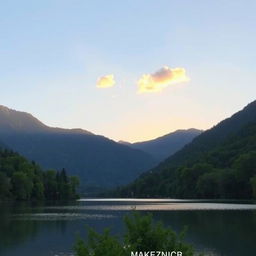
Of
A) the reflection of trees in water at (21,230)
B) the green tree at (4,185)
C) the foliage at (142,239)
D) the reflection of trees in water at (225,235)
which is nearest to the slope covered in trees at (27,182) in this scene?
the green tree at (4,185)

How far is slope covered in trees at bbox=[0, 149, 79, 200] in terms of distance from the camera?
15588 cm

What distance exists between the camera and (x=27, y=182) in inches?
6289

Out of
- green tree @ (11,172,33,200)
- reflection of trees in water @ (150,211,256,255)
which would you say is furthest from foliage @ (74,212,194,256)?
green tree @ (11,172,33,200)

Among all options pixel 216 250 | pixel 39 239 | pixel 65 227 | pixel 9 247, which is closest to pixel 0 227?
pixel 65 227

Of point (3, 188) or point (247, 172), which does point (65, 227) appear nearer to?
point (3, 188)

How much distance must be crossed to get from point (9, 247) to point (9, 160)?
426 ft

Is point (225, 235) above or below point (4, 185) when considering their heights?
below

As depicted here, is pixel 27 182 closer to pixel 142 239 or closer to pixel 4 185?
pixel 4 185

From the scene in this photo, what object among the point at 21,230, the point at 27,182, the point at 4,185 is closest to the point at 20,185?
the point at 27,182

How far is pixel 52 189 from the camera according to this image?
612 feet

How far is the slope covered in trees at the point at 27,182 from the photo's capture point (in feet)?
511

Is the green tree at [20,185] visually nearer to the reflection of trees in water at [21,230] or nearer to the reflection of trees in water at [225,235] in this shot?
the reflection of trees in water at [21,230]

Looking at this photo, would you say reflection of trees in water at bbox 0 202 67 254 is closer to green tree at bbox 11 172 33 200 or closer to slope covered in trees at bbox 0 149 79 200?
slope covered in trees at bbox 0 149 79 200

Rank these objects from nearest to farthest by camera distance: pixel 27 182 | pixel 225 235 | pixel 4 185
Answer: pixel 225 235, pixel 4 185, pixel 27 182
